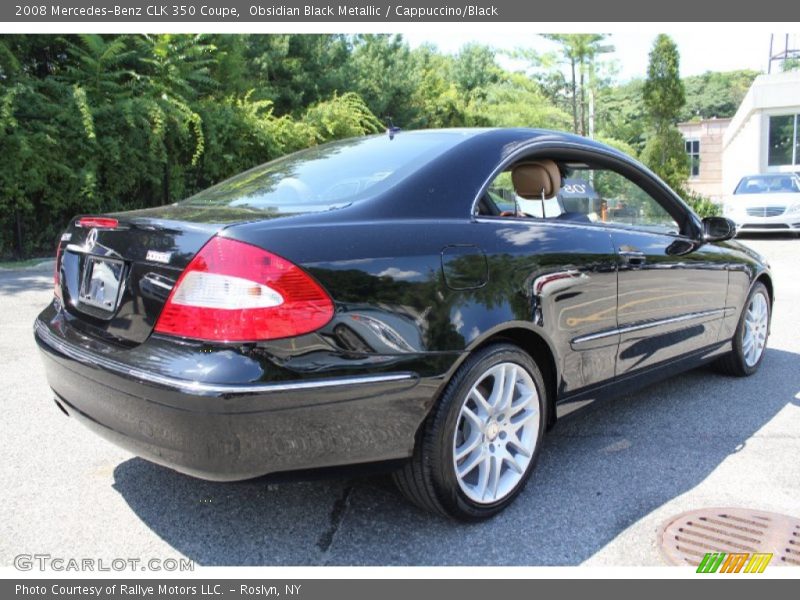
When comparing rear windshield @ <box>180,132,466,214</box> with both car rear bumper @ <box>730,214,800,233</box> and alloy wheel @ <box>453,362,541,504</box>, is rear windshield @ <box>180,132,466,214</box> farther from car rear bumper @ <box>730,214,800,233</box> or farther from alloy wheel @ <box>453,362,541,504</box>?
car rear bumper @ <box>730,214,800,233</box>

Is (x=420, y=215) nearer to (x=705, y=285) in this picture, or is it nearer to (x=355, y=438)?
(x=355, y=438)

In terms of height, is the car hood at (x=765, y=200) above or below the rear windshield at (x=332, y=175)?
below

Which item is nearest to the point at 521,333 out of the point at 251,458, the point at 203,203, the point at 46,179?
the point at 251,458

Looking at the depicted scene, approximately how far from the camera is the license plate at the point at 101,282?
2416mm

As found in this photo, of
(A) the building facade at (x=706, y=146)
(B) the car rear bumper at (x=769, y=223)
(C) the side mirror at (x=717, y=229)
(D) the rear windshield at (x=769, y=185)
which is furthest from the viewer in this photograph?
(A) the building facade at (x=706, y=146)

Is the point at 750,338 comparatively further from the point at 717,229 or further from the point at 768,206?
the point at 768,206

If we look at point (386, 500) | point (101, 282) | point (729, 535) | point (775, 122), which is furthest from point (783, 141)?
point (101, 282)

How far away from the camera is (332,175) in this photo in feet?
9.74

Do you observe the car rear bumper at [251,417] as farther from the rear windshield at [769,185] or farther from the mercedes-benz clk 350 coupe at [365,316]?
the rear windshield at [769,185]

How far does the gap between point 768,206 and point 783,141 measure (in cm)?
1370

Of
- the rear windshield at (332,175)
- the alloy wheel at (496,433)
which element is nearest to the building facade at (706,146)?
the rear windshield at (332,175)
